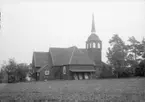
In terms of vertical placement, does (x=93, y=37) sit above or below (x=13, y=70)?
above

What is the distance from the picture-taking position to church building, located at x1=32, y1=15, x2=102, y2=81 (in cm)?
5469

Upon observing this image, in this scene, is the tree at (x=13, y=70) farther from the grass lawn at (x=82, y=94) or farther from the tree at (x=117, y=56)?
the grass lawn at (x=82, y=94)

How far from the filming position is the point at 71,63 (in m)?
54.2

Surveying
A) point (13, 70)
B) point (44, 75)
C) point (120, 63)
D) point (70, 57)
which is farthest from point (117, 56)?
point (13, 70)

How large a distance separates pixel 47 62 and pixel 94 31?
51.1ft

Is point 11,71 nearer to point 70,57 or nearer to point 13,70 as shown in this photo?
point 13,70

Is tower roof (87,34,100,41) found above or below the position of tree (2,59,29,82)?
above

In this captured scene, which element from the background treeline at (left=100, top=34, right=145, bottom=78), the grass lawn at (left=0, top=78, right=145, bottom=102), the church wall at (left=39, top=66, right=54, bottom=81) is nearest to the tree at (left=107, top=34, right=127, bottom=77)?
the background treeline at (left=100, top=34, right=145, bottom=78)

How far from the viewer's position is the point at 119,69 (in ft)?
189

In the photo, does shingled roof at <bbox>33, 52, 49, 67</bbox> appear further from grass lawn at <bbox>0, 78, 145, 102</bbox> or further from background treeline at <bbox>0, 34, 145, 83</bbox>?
grass lawn at <bbox>0, 78, 145, 102</bbox>

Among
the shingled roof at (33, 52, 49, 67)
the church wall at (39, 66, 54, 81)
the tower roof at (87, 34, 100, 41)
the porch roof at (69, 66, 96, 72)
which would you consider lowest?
the church wall at (39, 66, 54, 81)

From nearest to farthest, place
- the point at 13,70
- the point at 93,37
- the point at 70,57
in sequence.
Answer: the point at 13,70, the point at 70,57, the point at 93,37

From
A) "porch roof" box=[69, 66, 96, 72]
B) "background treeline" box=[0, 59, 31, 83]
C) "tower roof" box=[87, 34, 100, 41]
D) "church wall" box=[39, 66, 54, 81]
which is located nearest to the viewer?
"background treeline" box=[0, 59, 31, 83]

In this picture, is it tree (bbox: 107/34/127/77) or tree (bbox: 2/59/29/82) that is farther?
tree (bbox: 107/34/127/77)
